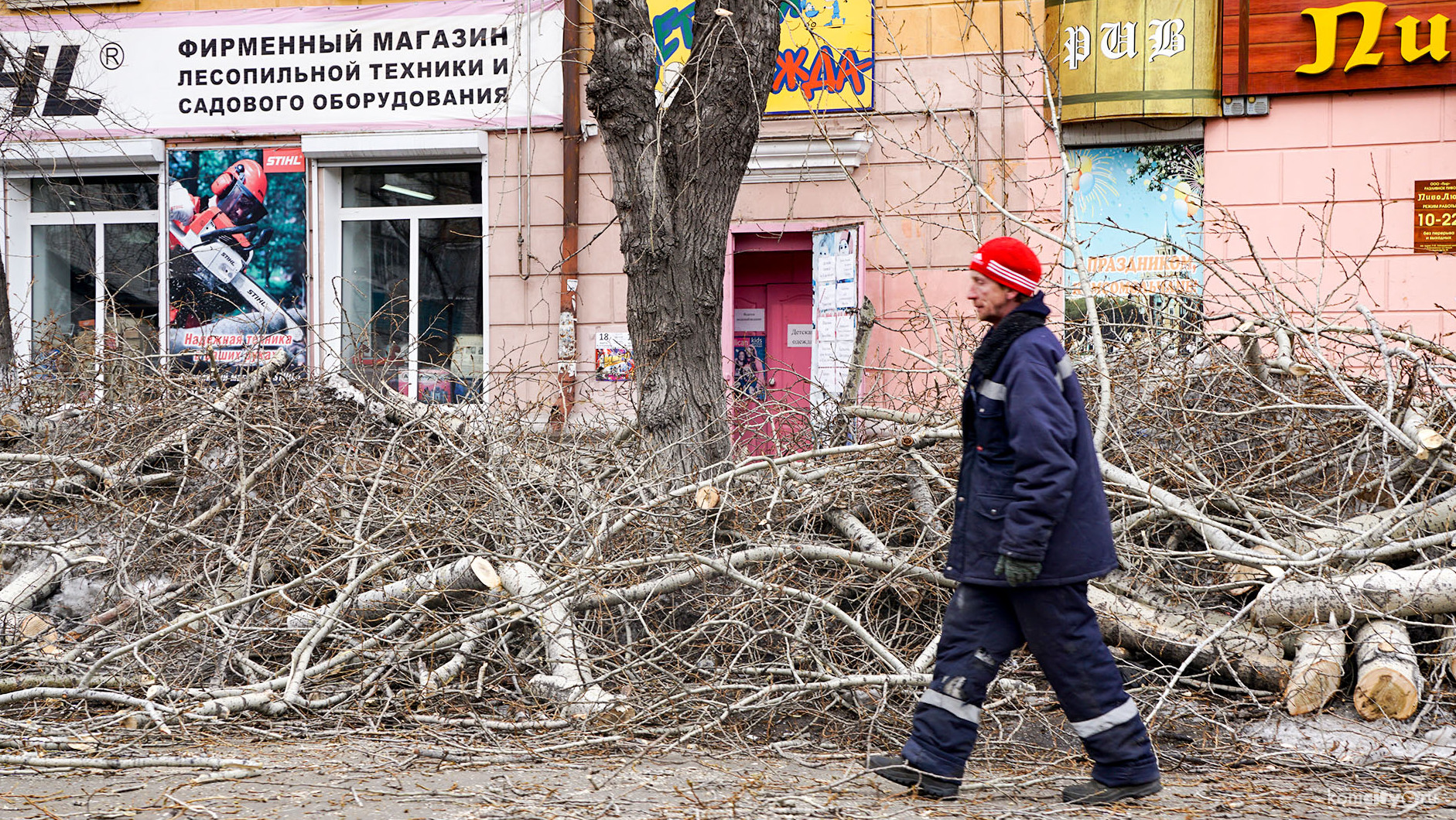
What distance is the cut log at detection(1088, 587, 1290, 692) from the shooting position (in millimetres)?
4562

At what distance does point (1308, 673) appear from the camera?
4363 millimetres

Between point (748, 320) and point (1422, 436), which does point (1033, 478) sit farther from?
point (748, 320)

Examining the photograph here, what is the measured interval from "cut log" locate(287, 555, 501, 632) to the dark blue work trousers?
1999mm

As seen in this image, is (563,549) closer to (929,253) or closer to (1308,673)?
(1308,673)

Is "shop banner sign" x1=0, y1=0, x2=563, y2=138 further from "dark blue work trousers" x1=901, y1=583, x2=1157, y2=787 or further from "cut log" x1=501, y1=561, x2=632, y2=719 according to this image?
"dark blue work trousers" x1=901, y1=583, x2=1157, y2=787

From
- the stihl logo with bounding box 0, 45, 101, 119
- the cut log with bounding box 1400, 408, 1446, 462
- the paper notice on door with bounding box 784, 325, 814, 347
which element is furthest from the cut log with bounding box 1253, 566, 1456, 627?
the stihl logo with bounding box 0, 45, 101, 119

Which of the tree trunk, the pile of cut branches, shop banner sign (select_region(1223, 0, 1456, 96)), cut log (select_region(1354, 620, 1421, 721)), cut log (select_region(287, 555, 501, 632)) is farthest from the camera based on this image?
shop banner sign (select_region(1223, 0, 1456, 96))

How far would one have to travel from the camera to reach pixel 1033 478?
3465 mm

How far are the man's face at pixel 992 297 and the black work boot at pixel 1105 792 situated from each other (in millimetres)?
1447

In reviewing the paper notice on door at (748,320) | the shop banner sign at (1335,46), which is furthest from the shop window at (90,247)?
the shop banner sign at (1335,46)

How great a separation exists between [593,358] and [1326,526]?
6553 millimetres

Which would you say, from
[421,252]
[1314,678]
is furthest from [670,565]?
[421,252]

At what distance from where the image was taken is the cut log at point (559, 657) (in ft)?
14.4

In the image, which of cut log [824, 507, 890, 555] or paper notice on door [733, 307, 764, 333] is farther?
paper notice on door [733, 307, 764, 333]
